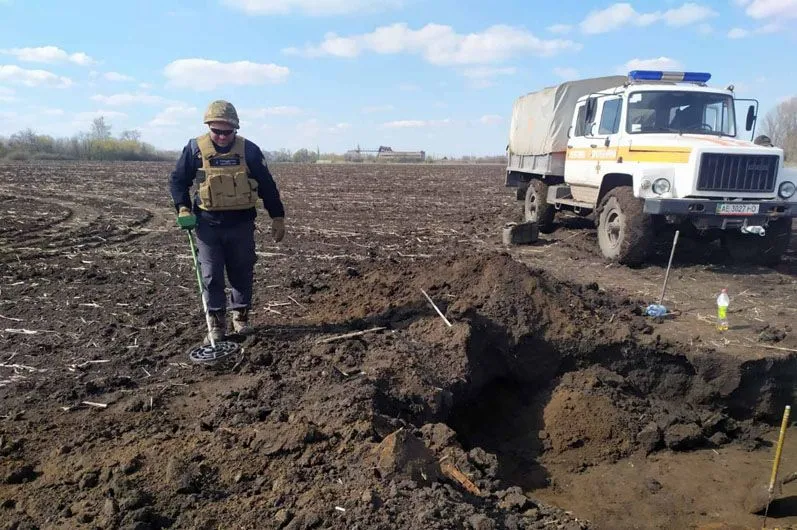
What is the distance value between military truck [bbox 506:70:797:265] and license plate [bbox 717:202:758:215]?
0.5 inches

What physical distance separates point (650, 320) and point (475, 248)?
4.55 meters

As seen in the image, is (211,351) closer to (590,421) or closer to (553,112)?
(590,421)

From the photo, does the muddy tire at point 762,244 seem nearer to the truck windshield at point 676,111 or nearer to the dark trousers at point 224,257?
the truck windshield at point 676,111

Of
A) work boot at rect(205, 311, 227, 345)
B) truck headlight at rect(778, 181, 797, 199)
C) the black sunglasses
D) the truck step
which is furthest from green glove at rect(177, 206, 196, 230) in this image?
truck headlight at rect(778, 181, 797, 199)

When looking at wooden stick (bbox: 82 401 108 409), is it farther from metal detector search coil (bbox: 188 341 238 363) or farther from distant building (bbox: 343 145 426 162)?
distant building (bbox: 343 145 426 162)

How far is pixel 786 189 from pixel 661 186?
66.8 inches

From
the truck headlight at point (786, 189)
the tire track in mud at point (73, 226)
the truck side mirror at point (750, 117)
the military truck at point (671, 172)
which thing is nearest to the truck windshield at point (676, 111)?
the military truck at point (671, 172)

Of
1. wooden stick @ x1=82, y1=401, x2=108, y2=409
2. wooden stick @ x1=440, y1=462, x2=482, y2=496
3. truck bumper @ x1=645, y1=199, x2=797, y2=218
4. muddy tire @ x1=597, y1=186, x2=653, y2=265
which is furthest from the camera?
muddy tire @ x1=597, y1=186, x2=653, y2=265

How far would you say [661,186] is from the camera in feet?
26.1

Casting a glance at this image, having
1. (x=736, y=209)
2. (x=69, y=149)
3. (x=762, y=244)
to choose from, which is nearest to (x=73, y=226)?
(x=736, y=209)

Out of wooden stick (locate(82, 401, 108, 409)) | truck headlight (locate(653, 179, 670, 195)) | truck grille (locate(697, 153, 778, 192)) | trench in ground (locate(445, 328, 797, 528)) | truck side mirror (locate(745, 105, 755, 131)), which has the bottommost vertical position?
trench in ground (locate(445, 328, 797, 528))

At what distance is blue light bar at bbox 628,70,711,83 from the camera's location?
30.0 feet

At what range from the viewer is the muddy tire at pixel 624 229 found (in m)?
8.11

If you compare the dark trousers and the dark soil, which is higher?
the dark trousers
